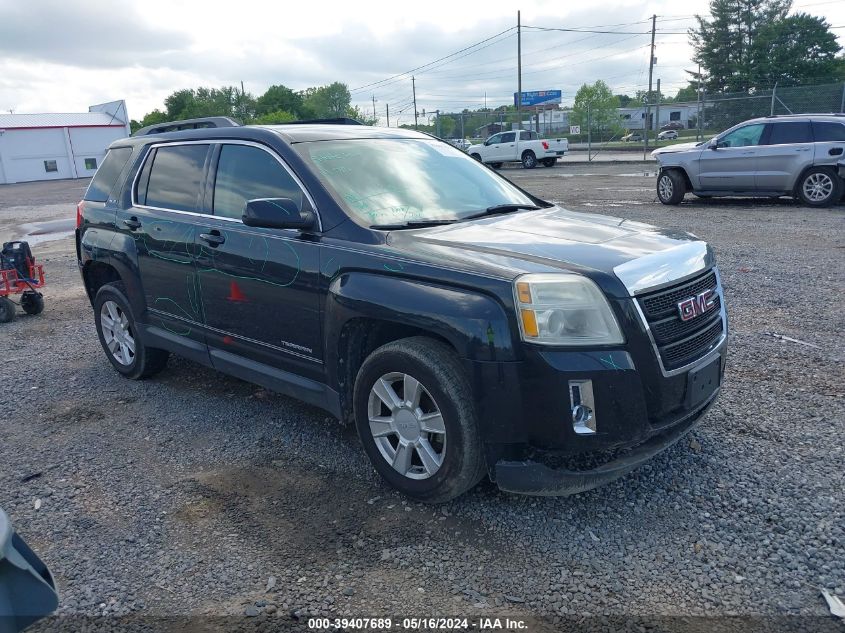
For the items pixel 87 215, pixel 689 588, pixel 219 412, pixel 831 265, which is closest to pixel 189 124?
pixel 87 215

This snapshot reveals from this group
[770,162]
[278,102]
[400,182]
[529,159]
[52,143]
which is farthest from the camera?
[278,102]

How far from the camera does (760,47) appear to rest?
54.8 metres

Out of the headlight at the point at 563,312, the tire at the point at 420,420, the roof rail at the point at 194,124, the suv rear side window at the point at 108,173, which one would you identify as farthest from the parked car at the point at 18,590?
the suv rear side window at the point at 108,173

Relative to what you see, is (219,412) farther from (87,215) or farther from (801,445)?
(801,445)

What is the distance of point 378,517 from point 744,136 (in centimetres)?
1322

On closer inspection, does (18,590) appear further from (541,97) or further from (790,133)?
(541,97)

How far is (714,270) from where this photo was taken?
12.5 feet

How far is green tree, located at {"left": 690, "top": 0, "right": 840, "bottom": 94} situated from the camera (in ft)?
171

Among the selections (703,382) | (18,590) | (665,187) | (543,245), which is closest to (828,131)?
(665,187)

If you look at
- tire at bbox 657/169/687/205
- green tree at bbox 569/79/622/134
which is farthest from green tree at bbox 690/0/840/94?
tire at bbox 657/169/687/205

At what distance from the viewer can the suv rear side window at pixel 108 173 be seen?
18.1 feet

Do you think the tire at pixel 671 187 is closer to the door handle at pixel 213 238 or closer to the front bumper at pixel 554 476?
the door handle at pixel 213 238

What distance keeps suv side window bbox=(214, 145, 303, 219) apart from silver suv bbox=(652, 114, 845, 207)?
39.8ft

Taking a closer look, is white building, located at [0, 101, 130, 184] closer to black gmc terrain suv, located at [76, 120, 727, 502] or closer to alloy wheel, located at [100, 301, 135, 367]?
alloy wheel, located at [100, 301, 135, 367]
